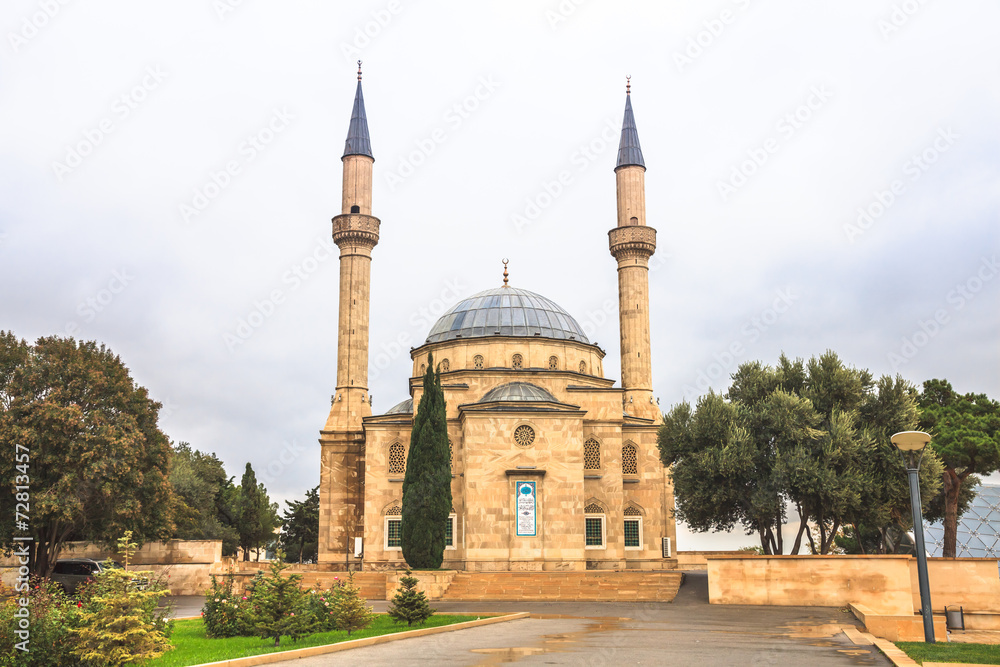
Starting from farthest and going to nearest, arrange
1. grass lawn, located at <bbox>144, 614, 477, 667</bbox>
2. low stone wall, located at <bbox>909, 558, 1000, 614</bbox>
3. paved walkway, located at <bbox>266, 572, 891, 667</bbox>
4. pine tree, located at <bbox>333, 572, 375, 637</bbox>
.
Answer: low stone wall, located at <bbox>909, 558, 1000, 614</bbox> < pine tree, located at <bbox>333, 572, 375, 637</bbox> < grass lawn, located at <bbox>144, 614, 477, 667</bbox> < paved walkway, located at <bbox>266, 572, 891, 667</bbox>

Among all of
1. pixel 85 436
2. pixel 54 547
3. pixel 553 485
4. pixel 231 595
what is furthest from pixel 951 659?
pixel 54 547

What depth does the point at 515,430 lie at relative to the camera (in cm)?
3259

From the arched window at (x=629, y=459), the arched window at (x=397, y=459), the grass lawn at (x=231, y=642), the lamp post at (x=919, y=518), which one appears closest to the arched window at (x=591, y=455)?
the arched window at (x=629, y=459)

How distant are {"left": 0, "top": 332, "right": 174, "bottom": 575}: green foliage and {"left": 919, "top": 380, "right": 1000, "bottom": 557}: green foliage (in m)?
26.2

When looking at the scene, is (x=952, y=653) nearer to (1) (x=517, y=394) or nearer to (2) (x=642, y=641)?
(2) (x=642, y=641)

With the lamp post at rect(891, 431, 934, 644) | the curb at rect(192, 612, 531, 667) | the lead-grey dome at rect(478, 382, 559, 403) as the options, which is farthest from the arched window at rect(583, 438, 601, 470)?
the lamp post at rect(891, 431, 934, 644)

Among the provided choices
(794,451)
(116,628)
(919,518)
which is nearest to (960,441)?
(794,451)

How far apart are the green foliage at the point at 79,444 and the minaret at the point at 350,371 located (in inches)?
335

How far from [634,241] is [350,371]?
Answer: 13847mm

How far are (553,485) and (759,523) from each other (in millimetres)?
8611

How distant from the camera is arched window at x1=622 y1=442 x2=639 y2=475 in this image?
36094mm

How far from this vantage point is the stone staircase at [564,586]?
81.6 ft

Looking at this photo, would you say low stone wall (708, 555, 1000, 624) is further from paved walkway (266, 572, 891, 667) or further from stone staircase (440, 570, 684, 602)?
stone staircase (440, 570, 684, 602)

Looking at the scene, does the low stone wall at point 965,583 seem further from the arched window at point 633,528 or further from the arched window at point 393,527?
the arched window at point 393,527
